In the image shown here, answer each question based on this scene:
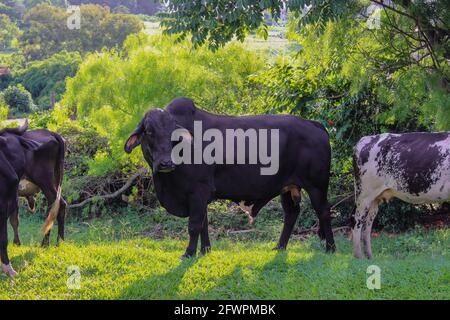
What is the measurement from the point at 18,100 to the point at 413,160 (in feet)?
107

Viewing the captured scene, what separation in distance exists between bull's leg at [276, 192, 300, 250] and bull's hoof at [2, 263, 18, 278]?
339 cm

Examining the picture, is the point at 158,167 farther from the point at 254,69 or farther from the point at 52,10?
the point at 52,10

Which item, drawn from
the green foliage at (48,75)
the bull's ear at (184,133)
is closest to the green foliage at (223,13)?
the bull's ear at (184,133)

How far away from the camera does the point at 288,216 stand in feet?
28.9

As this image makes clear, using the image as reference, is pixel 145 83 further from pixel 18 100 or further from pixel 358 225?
pixel 18 100

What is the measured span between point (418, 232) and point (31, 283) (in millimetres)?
6921

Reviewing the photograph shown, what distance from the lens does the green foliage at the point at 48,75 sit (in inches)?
1628

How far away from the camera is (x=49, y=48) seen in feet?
175

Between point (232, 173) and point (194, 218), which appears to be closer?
point (194, 218)

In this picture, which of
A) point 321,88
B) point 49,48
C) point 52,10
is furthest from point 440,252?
point 52,10

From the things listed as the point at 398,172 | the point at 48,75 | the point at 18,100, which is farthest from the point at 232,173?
the point at 48,75

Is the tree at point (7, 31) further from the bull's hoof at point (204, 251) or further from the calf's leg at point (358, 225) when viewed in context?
the calf's leg at point (358, 225)

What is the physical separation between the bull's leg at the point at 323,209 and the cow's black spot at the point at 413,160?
30.7 inches
